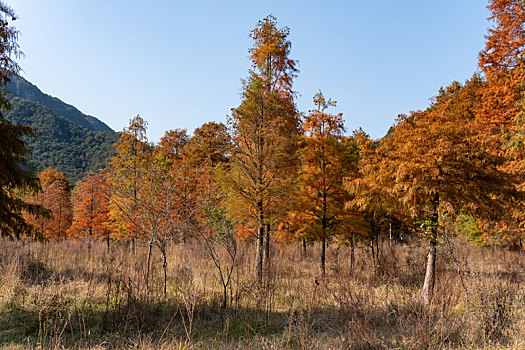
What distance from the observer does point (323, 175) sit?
37.4 ft

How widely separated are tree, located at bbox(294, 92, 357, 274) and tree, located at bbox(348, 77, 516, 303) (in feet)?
8.57

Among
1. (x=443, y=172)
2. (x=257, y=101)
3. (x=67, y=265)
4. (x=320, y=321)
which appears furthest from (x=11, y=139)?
(x=443, y=172)

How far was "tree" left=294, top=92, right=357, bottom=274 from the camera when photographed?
11.3m

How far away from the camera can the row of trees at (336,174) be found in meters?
7.95

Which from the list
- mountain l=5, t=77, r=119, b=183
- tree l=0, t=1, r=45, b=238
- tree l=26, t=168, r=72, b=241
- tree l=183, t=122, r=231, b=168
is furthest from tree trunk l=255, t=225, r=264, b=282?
mountain l=5, t=77, r=119, b=183

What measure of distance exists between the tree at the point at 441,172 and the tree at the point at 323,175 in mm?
2612

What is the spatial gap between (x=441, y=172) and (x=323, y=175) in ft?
13.8

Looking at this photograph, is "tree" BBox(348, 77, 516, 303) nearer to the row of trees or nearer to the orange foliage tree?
the row of trees

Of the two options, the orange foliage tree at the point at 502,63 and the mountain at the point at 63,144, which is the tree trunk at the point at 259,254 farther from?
the mountain at the point at 63,144

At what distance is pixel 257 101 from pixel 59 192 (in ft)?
89.8

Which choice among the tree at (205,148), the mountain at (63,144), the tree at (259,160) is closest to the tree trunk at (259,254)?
the tree at (259,160)

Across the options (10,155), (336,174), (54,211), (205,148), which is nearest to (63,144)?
(54,211)

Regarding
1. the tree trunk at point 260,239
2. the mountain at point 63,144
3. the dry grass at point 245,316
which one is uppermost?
the mountain at point 63,144

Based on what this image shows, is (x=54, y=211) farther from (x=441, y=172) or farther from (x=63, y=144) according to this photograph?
(x=63, y=144)
